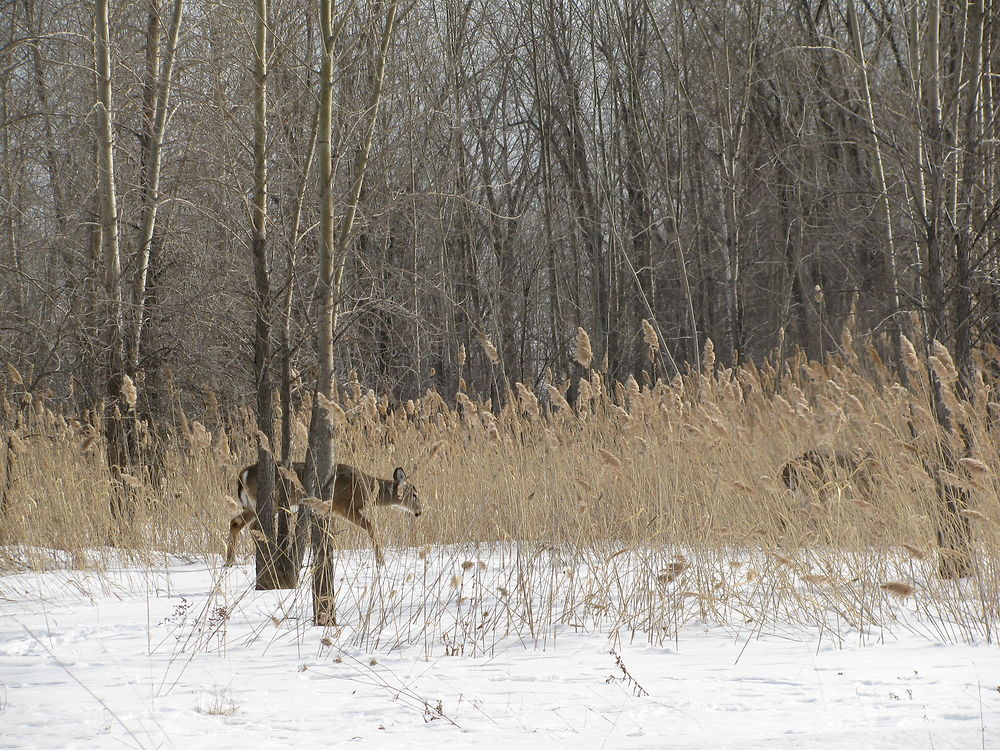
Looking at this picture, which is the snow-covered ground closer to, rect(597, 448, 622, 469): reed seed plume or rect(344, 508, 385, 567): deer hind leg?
rect(344, 508, 385, 567): deer hind leg

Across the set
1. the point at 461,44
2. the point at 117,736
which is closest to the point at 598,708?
the point at 117,736

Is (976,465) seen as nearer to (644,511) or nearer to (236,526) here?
(644,511)

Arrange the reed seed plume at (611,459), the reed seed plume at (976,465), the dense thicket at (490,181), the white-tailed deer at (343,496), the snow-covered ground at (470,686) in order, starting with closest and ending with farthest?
the snow-covered ground at (470,686), the reed seed plume at (976,465), the reed seed plume at (611,459), the dense thicket at (490,181), the white-tailed deer at (343,496)

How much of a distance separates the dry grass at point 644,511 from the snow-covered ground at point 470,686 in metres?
0.21

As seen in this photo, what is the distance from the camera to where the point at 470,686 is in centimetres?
342

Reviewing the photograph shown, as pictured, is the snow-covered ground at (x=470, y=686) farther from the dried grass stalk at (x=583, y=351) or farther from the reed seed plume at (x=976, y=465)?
the dried grass stalk at (x=583, y=351)

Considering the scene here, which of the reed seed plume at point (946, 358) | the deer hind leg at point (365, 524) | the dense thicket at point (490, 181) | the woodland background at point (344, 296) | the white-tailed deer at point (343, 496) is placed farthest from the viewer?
the white-tailed deer at point (343, 496)

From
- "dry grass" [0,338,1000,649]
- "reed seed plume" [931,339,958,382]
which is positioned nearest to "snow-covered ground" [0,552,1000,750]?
"dry grass" [0,338,1000,649]

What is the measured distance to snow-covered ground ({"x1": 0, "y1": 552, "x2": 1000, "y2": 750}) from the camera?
2787mm

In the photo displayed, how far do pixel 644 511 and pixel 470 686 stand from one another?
2416 millimetres

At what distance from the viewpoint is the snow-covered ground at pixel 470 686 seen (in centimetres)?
279

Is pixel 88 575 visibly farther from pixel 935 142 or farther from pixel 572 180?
pixel 572 180

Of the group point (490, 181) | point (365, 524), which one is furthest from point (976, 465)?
point (490, 181)

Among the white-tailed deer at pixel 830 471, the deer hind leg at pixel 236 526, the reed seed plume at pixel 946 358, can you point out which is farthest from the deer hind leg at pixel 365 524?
the reed seed plume at pixel 946 358
